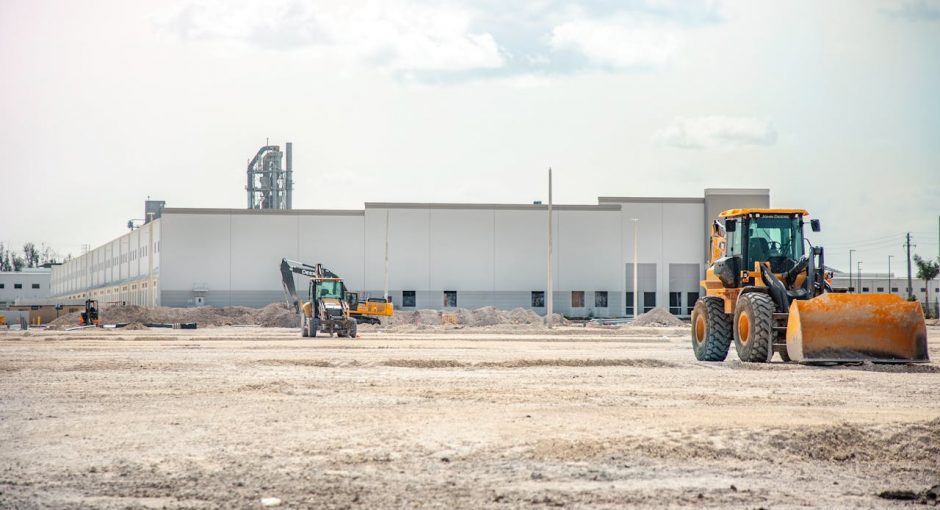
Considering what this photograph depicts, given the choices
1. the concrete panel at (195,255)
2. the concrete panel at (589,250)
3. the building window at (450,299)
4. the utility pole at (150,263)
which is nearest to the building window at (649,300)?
the concrete panel at (589,250)

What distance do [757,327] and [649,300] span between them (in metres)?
69.8

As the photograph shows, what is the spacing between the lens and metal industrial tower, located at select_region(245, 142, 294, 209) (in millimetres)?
97188

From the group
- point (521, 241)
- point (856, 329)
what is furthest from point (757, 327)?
point (521, 241)

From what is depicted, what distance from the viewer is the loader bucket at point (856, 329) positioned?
2223cm

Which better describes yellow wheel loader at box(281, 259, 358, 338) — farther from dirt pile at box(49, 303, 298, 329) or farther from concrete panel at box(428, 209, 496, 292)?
concrete panel at box(428, 209, 496, 292)

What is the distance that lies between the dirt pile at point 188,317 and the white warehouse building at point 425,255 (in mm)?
8584

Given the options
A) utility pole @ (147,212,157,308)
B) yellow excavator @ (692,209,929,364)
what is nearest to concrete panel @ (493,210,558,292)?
utility pole @ (147,212,157,308)

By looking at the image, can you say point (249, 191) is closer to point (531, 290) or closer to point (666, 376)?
point (531, 290)

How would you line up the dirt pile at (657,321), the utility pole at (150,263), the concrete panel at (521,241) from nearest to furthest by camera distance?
the dirt pile at (657,321) < the concrete panel at (521,241) < the utility pole at (150,263)

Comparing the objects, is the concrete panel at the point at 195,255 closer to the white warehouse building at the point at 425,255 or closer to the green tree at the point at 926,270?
the white warehouse building at the point at 425,255

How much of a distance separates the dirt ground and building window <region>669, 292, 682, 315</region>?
A: 7251 cm

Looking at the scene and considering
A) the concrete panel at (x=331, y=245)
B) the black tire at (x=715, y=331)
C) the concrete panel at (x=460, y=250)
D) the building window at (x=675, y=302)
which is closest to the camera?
the black tire at (x=715, y=331)

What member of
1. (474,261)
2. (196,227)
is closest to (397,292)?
(474,261)

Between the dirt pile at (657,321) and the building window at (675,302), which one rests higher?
the building window at (675,302)
